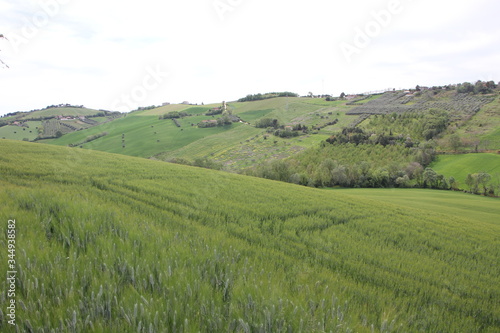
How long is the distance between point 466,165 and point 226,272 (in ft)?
306

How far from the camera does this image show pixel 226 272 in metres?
3.84

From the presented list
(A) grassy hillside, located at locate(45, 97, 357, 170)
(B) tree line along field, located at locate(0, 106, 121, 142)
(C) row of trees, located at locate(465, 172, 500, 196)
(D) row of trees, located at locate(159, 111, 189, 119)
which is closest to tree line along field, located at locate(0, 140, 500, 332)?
(C) row of trees, located at locate(465, 172, 500, 196)

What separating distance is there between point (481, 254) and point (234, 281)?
35.8 ft

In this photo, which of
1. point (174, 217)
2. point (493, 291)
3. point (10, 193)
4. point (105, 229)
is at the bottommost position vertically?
point (493, 291)

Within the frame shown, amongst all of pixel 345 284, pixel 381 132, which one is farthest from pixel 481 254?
pixel 381 132

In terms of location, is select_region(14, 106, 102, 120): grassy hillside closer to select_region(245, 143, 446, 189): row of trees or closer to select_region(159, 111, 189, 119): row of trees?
select_region(159, 111, 189, 119): row of trees

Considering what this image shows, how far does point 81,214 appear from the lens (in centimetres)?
533

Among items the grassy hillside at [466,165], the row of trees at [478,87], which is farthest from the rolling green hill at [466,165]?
the row of trees at [478,87]

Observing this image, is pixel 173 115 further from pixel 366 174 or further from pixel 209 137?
pixel 366 174

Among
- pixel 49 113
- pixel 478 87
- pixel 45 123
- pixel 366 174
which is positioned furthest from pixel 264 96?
pixel 49 113

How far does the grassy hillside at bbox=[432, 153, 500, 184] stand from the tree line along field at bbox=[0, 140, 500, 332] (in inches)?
2906

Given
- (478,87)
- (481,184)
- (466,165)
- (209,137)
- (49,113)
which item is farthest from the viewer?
(49,113)

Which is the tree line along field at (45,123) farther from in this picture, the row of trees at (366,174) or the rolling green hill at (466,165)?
the rolling green hill at (466,165)

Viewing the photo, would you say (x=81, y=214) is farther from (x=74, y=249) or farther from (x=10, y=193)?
(x=10, y=193)
